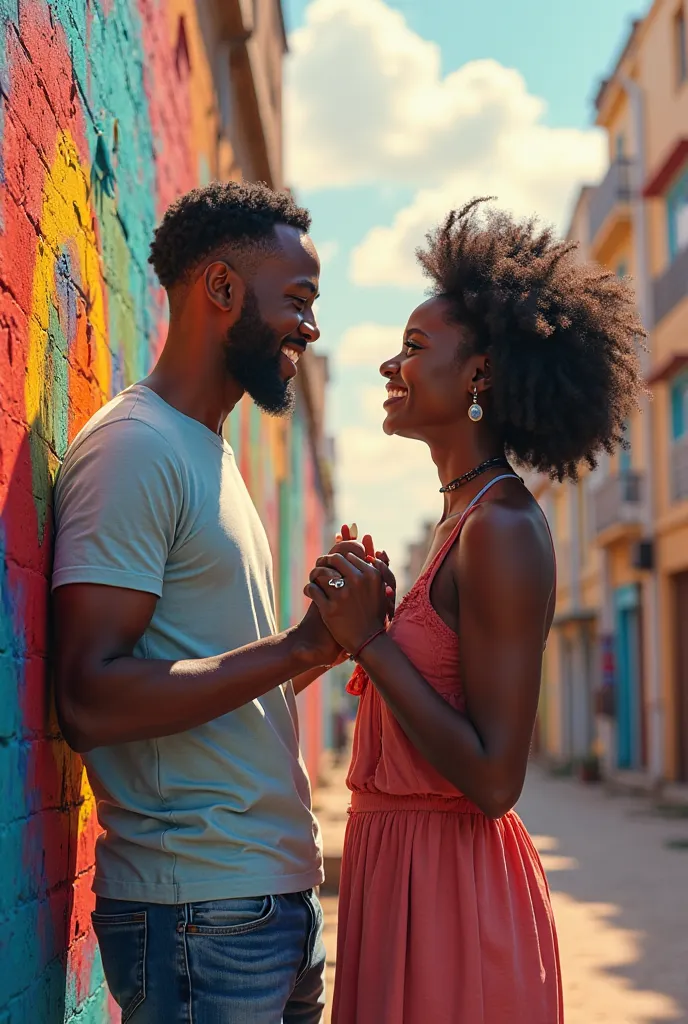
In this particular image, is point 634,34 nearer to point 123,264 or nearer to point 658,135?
point 658,135

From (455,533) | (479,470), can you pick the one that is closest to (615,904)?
(479,470)

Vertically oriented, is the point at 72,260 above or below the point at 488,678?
above

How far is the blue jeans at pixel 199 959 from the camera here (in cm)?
217

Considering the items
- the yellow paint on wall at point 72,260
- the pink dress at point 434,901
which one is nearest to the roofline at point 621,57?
the yellow paint on wall at point 72,260

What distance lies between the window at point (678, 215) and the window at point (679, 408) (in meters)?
2.00

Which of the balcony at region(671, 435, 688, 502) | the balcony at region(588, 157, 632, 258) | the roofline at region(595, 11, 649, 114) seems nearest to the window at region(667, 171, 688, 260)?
the balcony at region(588, 157, 632, 258)

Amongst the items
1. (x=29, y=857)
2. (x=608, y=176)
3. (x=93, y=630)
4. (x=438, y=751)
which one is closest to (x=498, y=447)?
(x=438, y=751)

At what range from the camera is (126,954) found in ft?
7.31

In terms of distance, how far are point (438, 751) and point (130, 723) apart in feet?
2.06

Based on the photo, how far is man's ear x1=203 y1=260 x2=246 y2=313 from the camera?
8.83 ft

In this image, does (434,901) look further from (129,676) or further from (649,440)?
(649,440)

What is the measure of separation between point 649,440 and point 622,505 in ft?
4.64

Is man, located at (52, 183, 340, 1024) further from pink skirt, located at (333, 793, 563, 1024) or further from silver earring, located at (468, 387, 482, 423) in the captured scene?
silver earring, located at (468, 387, 482, 423)

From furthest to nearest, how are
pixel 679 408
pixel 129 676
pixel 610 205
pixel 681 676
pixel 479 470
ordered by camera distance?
1. pixel 610 205
2. pixel 679 408
3. pixel 681 676
4. pixel 479 470
5. pixel 129 676
